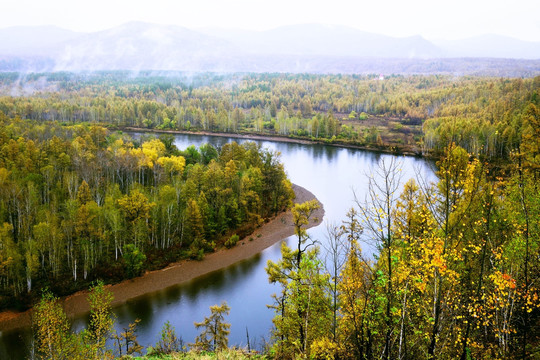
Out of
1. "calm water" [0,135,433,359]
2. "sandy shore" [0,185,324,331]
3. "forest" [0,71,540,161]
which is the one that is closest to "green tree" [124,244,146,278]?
"sandy shore" [0,185,324,331]

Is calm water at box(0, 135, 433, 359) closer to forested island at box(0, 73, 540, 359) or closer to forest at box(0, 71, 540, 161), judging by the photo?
forested island at box(0, 73, 540, 359)

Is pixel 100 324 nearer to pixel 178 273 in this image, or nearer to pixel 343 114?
pixel 178 273

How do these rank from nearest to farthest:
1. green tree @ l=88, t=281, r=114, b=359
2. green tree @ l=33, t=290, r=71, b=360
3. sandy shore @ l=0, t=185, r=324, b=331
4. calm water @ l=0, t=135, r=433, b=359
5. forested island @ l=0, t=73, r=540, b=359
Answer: forested island @ l=0, t=73, r=540, b=359, green tree @ l=33, t=290, r=71, b=360, green tree @ l=88, t=281, r=114, b=359, calm water @ l=0, t=135, r=433, b=359, sandy shore @ l=0, t=185, r=324, b=331

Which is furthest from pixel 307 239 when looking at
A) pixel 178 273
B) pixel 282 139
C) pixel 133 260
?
pixel 282 139

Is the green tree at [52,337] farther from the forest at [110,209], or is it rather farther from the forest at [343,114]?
the forest at [343,114]

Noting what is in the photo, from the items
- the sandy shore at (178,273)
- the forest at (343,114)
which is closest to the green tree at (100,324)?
the sandy shore at (178,273)

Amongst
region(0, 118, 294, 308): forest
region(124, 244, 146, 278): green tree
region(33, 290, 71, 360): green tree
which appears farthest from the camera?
region(124, 244, 146, 278): green tree
